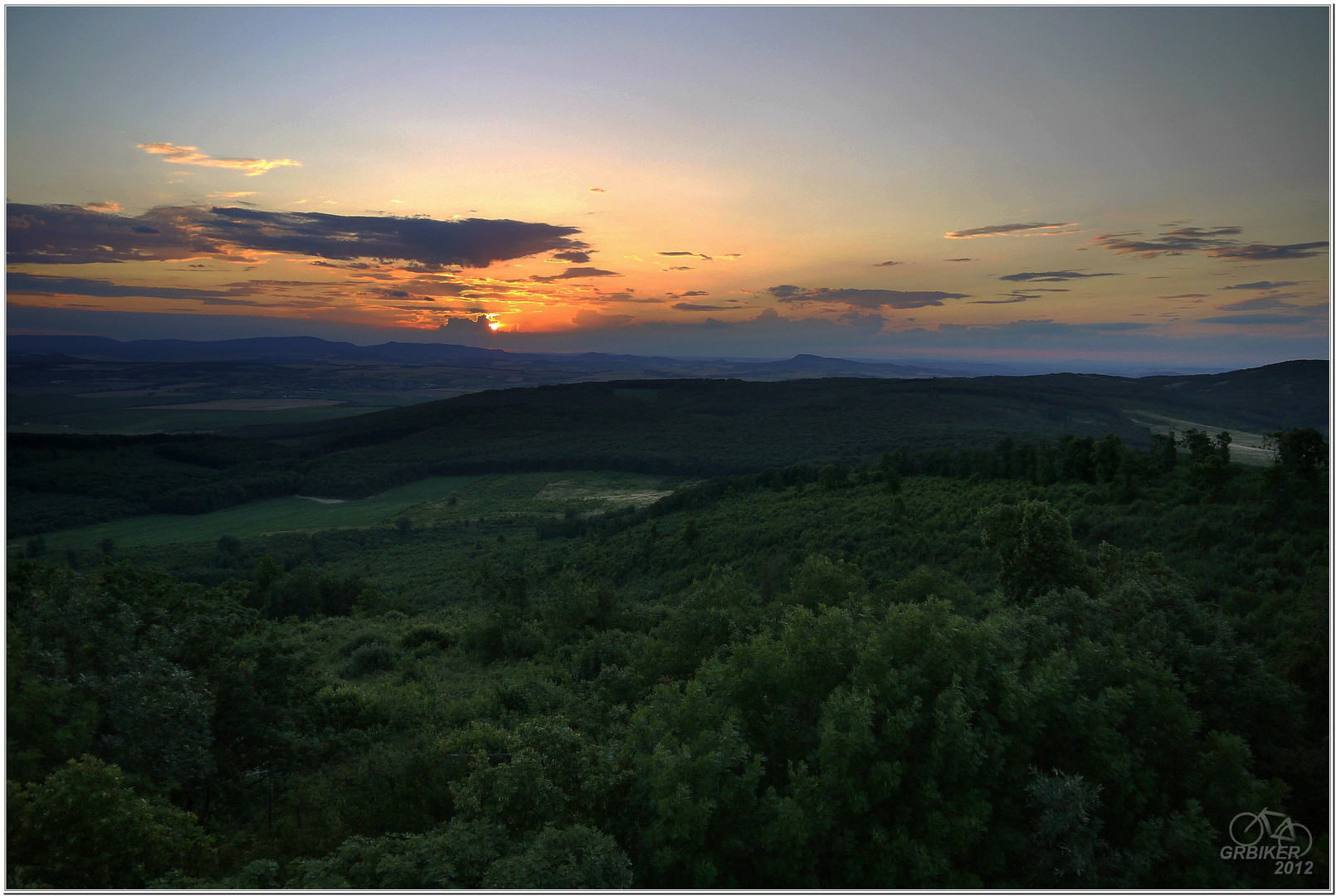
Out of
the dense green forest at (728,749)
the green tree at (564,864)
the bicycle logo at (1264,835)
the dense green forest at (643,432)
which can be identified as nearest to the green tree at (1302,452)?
the dense green forest at (728,749)

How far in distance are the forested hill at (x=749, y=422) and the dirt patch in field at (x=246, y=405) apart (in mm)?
5175

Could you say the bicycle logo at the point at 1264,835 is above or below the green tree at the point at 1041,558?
below

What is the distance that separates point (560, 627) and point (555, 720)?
64.4ft

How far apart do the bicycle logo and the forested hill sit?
92.2 m

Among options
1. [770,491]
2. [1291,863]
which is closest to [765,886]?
[1291,863]

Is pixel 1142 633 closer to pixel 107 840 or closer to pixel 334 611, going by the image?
pixel 107 840

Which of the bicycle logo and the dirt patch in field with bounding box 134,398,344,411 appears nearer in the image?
the bicycle logo

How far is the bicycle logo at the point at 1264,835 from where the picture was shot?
10312 mm

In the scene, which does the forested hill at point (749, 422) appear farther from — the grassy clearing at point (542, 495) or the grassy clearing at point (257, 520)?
the grassy clearing at point (257, 520)

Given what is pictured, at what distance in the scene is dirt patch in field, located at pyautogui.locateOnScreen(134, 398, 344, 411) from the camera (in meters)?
73.1

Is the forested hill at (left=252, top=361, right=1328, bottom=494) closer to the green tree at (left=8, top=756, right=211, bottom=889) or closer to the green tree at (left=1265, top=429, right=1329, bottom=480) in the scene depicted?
the green tree at (left=1265, top=429, right=1329, bottom=480)

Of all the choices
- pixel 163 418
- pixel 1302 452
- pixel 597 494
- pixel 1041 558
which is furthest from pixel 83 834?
pixel 597 494

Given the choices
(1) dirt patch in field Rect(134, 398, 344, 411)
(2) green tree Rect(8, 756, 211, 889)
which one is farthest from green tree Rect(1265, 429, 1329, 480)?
(1) dirt patch in field Rect(134, 398, 344, 411)

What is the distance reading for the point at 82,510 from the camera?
66.0m
